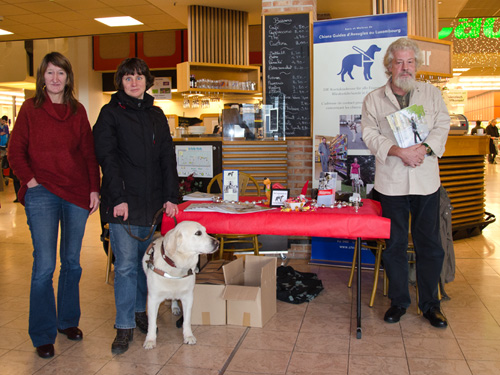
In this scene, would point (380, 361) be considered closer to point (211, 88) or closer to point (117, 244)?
point (117, 244)

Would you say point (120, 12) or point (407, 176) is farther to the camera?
point (120, 12)

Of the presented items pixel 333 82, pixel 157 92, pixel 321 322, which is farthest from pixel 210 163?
pixel 157 92

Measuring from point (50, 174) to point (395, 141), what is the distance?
204 centimetres

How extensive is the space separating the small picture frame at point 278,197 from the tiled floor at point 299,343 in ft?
2.46

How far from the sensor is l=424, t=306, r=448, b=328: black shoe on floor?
316 cm

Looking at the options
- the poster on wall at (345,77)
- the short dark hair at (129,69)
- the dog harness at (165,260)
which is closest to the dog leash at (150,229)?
the dog harness at (165,260)

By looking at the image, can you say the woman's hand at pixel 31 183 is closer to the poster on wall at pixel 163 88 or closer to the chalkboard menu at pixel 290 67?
the chalkboard menu at pixel 290 67

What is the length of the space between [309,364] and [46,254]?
59.5 inches

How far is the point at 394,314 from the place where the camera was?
3271mm

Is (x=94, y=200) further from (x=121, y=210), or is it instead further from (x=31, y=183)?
(x=31, y=183)

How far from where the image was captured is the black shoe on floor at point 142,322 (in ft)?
10.3

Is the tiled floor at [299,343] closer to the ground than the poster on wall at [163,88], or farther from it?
closer to the ground

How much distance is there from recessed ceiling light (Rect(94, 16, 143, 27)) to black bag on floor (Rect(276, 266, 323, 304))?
253 inches

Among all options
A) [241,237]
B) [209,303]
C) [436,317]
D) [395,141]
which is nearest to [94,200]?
[209,303]
